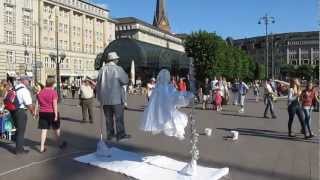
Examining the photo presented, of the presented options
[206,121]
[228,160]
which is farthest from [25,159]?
[206,121]

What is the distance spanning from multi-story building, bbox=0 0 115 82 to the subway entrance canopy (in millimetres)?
9542

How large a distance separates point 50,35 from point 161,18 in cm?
8680

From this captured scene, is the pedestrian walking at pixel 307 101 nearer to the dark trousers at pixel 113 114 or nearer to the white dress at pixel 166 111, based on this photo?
the dark trousers at pixel 113 114

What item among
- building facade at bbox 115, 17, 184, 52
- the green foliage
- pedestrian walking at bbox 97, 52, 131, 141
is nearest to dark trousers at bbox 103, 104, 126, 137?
pedestrian walking at bbox 97, 52, 131, 141

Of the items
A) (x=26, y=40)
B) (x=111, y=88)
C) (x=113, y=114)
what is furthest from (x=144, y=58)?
(x=111, y=88)

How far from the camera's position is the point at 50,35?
93.1m

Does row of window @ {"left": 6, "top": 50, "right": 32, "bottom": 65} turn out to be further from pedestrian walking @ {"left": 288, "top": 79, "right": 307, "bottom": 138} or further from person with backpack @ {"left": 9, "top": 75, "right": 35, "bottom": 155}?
person with backpack @ {"left": 9, "top": 75, "right": 35, "bottom": 155}

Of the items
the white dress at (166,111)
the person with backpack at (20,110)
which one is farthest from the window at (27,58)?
the white dress at (166,111)

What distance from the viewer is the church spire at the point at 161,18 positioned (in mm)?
174250

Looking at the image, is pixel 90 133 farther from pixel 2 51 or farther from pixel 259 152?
pixel 2 51

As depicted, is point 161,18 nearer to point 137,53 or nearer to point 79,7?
point 79,7

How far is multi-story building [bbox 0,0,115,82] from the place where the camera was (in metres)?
81.1

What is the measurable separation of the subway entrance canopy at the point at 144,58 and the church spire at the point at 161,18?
289ft

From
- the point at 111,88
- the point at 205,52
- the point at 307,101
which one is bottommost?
the point at 307,101
